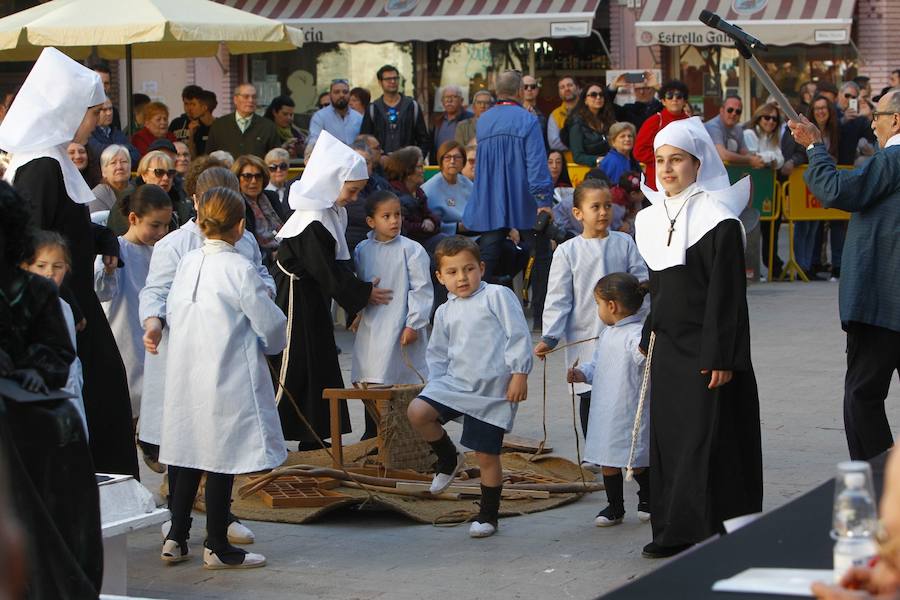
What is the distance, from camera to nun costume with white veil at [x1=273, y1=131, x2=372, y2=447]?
828 centimetres

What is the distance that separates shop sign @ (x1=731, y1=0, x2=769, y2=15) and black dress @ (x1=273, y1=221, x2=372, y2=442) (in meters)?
16.6

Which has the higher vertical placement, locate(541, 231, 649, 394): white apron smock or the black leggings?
locate(541, 231, 649, 394): white apron smock

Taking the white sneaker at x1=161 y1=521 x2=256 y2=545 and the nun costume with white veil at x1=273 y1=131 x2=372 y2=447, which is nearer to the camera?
the white sneaker at x1=161 y1=521 x2=256 y2=545

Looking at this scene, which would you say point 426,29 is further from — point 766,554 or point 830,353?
point 766,554

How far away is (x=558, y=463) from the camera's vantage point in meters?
8.14

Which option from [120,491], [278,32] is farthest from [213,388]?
[278,32]

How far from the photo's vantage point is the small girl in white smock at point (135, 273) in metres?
7.65

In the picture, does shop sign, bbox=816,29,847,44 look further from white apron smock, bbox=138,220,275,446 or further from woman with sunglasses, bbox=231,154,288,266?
white apron smock, bbox=138,220,275,446

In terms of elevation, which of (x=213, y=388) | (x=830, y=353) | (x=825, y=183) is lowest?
(x=830, y=353)

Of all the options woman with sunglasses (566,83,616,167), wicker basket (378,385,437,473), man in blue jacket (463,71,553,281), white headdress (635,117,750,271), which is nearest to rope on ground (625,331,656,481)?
white headdress (635,117,750,271)

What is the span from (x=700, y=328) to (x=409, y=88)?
68.4 feet

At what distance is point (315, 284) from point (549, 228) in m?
4.90

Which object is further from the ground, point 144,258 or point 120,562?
point 144,258

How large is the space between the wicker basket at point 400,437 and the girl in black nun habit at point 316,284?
565 mm
